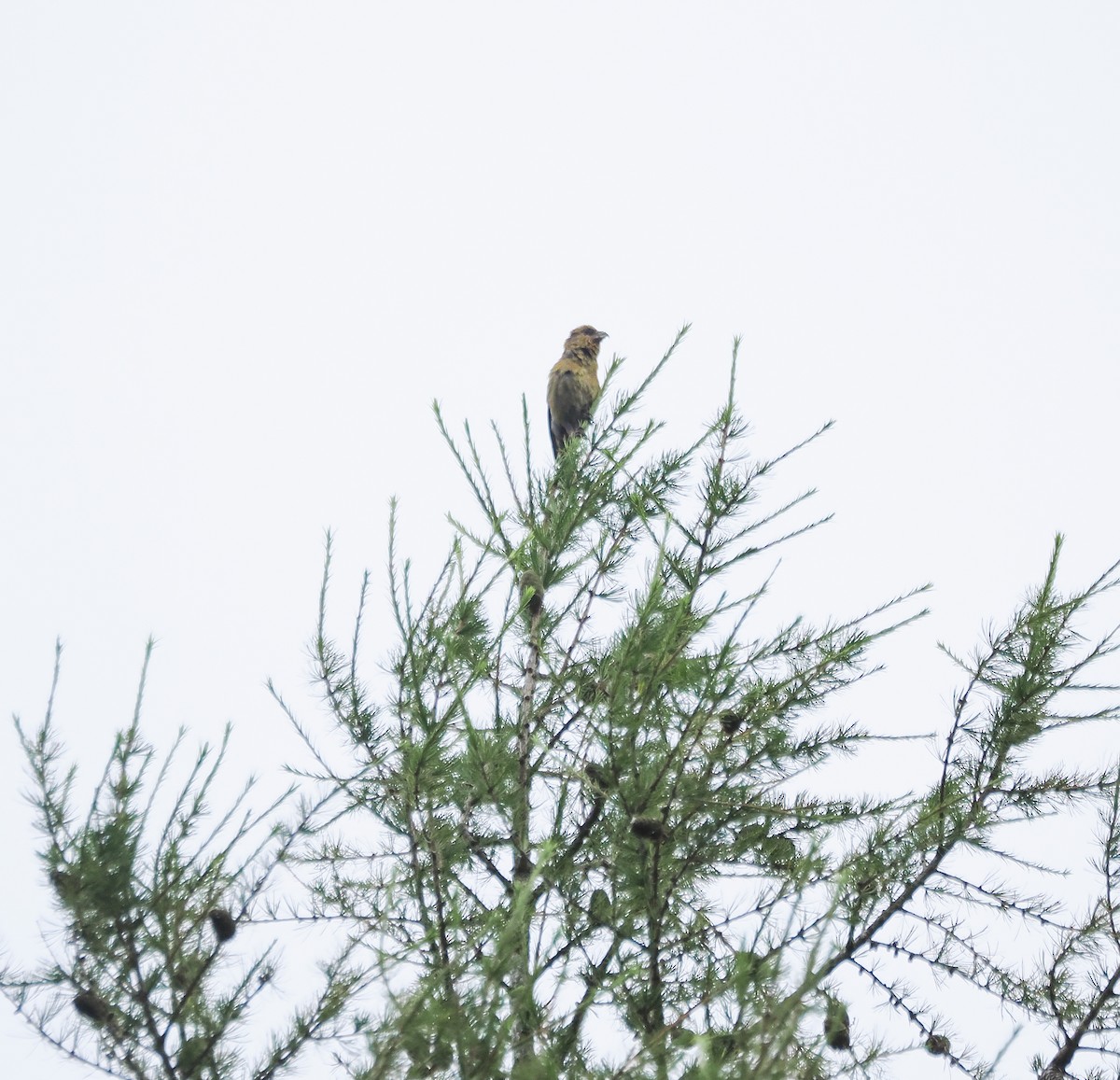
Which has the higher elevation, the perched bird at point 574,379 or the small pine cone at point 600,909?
the perched bird at point 574,379

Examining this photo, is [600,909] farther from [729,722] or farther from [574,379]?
[574,379]

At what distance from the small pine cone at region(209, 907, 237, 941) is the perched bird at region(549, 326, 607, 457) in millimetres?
5861

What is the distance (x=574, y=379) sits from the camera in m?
8.53

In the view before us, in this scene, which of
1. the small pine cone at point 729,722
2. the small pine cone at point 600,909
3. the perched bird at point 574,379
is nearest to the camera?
the small pine cone at point 600,909

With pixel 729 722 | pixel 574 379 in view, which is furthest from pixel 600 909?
pixel 574 379

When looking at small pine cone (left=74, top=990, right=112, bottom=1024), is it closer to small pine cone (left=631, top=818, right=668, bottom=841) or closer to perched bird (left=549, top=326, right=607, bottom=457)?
small pine cone (left=631, top=818, right=668, bottom=841)

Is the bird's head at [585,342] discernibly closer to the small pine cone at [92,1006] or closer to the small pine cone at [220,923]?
the small pine cone at [220,923]

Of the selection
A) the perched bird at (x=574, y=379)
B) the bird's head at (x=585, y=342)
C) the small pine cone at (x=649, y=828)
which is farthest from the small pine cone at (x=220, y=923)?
the bird's head at (x=585, y=342)

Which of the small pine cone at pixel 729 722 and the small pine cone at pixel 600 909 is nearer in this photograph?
the small pine cone at pixel 600 909

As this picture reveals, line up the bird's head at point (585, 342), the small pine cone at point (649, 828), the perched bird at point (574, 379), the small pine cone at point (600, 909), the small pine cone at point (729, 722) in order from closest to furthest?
the small pine cone at point (649, 828) → the small pine cone at point (600, 909) → the small pine cone at point (729, 722) → the perched bird at point (574, 379) → the bird's head at point (585, 342)

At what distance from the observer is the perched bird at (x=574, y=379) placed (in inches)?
336

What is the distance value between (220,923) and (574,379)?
20.1 ft

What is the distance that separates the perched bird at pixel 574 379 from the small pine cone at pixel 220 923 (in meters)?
5.86

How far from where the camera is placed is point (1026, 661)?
2908 mm
